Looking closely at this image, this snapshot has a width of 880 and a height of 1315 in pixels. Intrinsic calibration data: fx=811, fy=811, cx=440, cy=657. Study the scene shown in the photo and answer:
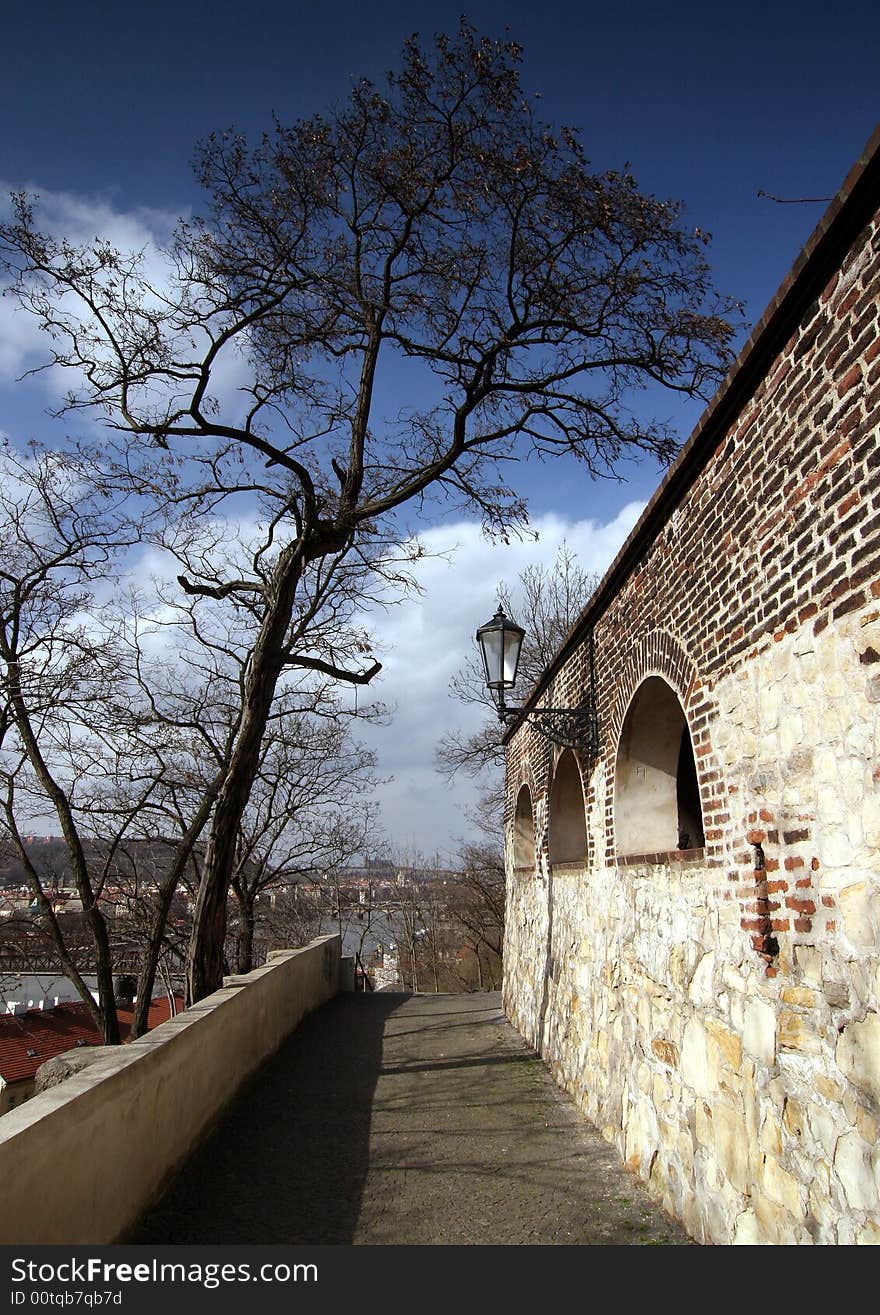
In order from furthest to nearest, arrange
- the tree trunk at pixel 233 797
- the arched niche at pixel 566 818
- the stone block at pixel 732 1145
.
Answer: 1. the arched niche at pixel 566 818
2. the tree trunk at pixel 233 797
3. the stone block at pixel 732 1145

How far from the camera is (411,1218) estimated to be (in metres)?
4.20

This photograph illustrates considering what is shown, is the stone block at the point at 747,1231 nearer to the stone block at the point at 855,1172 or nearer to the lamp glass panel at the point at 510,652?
the stone block at the point at 855,1172

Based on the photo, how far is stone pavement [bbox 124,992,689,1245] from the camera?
4035mm

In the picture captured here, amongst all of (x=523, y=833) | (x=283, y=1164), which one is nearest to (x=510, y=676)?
(x=283, y=1164)

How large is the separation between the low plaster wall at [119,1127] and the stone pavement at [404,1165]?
0.67ft

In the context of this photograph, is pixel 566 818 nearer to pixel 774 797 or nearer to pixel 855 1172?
pixel 774 797

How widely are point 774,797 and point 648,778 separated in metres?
2.41

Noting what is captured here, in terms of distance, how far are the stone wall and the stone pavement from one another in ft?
1.52

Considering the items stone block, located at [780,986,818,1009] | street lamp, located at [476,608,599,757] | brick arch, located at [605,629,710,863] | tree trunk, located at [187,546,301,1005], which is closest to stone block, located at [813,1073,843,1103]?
stone block, located at [780,986,818,1009]

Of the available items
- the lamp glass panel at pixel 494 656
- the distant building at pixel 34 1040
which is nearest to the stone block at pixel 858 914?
the lamp glass panel at pixel 494 656

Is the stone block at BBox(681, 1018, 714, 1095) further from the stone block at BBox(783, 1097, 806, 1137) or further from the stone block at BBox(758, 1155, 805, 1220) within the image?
the stone block at BBox(783, 1097, 806, 1137)

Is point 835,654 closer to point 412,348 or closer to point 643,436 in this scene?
point 643,436

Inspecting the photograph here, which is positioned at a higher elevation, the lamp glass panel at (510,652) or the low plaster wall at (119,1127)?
the lamp glass panel at (510,652)

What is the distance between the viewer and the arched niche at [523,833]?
10.8 metres
